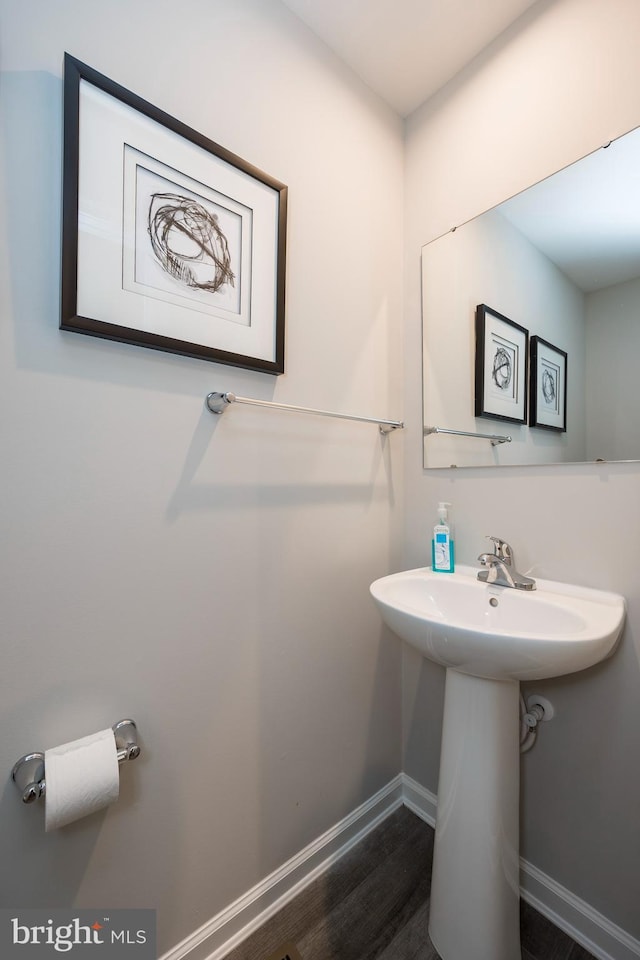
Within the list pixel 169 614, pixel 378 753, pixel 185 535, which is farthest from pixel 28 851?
pixel 378 753

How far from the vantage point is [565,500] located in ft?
3.52

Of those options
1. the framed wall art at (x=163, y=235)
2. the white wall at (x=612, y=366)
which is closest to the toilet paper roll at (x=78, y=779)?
the framed wall art at (x=163, y=235)

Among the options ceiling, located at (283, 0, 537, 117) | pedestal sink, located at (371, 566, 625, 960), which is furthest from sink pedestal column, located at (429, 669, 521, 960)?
ceiling, located at (283, 0, 537, 117)

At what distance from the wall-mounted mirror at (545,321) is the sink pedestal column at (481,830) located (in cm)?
67

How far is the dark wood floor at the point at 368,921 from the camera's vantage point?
1.00 m

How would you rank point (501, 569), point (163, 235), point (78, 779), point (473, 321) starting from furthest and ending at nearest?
point (473, 321), point (501, 569), point (163, 235), point (78, 779)

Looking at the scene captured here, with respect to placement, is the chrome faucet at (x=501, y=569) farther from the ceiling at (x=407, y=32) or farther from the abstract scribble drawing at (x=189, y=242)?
the ceiling at (x=407, y=32)

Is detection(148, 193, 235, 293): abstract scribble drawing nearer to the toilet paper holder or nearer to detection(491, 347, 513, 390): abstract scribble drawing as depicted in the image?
detection(491, 347, 513, 390): abstract scribble drawing

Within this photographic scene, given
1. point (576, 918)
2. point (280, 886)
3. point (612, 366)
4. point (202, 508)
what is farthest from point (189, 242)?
point (576, 918)

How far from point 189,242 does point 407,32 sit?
994 millimetres

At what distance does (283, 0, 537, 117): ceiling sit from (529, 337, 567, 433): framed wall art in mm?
928

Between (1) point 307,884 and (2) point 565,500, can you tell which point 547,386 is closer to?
(2) point 565,500

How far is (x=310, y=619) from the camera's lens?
47.1 inches

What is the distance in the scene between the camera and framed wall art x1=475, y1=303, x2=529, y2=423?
1.18 meters
